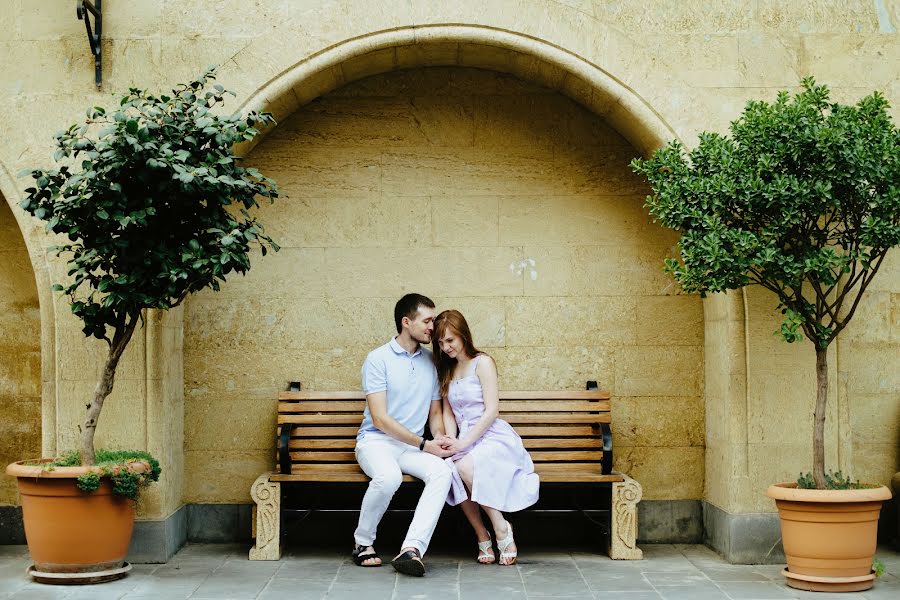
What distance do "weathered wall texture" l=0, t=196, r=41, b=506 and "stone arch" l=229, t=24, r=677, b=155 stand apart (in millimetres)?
1827

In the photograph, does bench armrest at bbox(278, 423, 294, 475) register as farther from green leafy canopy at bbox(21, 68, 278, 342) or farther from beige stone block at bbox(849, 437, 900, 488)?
beige stone block at bbox(849, 437, 900, 488)

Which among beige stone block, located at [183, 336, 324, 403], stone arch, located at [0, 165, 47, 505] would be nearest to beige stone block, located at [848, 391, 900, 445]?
beige stone block, located at [183, 336, 324, 403]

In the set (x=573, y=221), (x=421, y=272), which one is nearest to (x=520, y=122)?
(x=573, y=221)

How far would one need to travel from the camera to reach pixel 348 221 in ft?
22.8

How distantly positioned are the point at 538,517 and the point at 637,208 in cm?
224

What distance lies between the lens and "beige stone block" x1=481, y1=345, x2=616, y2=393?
22.6ft

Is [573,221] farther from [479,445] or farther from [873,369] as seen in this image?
[873,369]

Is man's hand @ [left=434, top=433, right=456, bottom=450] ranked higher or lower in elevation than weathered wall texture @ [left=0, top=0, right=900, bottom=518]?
lower

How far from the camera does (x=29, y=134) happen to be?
6164 mm

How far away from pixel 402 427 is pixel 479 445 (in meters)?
0.49

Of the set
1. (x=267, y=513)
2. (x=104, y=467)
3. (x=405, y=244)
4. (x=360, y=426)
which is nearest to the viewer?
(x=104, y=467)

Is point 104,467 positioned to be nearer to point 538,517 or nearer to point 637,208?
point 538,517

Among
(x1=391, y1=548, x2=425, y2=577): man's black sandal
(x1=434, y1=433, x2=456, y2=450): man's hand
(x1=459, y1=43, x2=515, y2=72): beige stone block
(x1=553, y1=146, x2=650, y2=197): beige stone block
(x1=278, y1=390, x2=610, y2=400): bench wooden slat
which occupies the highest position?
(x1=459, y1=43, x2=515, y2=72): beige stone block

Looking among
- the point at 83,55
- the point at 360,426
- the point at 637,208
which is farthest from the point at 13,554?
the point at 637,208
